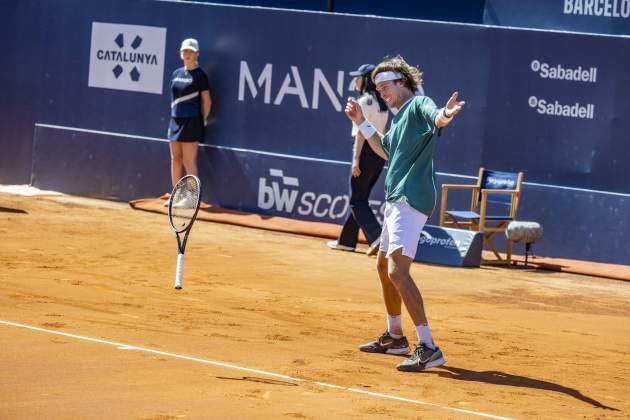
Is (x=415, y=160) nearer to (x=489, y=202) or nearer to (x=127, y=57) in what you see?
(x=489, y=202)

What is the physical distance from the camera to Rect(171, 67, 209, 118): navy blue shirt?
1630cm

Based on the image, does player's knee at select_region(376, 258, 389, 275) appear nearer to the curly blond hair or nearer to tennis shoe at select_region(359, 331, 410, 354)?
tennis shoe at select_region(359, 331, 410, 354)

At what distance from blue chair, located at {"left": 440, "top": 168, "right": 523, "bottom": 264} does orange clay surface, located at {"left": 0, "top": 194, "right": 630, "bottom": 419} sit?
2.35ft

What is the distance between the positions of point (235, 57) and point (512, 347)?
8681 millimetres


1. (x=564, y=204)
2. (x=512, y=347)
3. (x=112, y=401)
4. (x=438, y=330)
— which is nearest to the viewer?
(x=112, y=401)

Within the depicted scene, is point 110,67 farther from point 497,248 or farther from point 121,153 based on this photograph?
point 497,248

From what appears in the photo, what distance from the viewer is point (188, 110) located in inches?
643

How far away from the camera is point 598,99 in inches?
559

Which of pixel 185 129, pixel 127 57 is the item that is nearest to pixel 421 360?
pixel 185 129

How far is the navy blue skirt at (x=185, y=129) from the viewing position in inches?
642

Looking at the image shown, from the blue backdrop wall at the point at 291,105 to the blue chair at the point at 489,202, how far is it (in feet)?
1.26

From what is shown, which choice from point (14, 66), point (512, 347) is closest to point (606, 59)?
point (512, 347)

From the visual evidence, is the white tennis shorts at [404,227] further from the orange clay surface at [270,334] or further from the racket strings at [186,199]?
the racket strings at [186,199]

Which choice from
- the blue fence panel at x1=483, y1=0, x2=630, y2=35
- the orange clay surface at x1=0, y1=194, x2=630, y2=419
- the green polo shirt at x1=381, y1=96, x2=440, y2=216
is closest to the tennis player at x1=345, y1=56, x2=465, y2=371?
the green polo shirt at x1=381, y1=96, x2=440, y2=216
